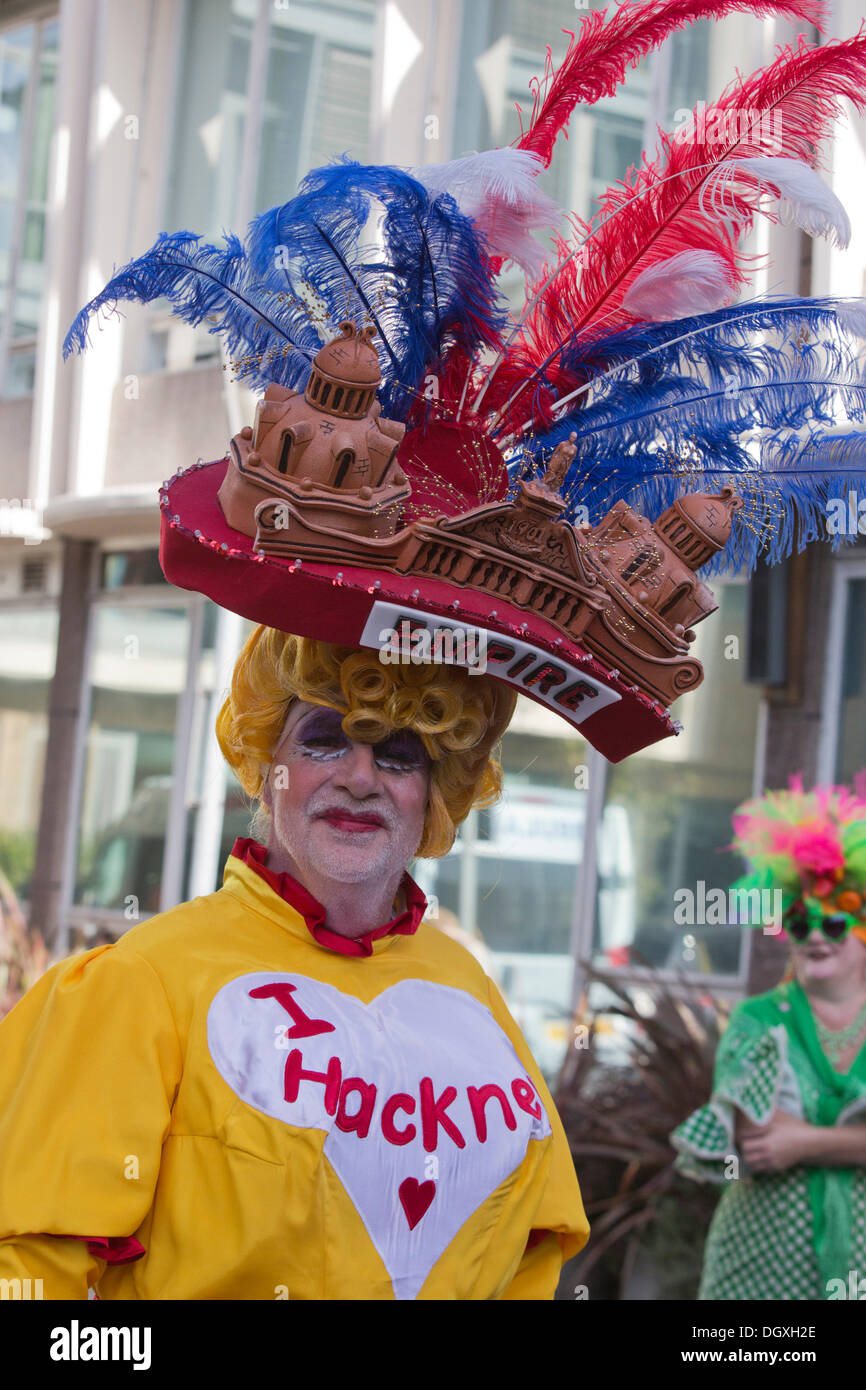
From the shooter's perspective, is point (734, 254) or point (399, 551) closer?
point (399, 551)

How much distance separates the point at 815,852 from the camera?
441 centimetres

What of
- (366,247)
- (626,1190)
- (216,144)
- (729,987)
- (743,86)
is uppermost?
(216,144)

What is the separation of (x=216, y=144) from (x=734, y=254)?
7.61 metres

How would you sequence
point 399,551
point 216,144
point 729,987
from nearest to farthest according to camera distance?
point 399,551 < point 729,987 < point 216,144

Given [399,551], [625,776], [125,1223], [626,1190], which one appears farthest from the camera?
[625,776]

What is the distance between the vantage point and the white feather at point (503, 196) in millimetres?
2271

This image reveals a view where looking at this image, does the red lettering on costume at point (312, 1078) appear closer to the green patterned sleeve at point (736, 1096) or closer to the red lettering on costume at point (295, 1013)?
the red lettering on costume at point (295, 1013)

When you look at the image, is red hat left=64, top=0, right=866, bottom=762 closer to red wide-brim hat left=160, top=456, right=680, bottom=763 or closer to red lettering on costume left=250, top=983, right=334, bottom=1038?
red wide-brim hat left=160, top=456, right=680, bottom=763

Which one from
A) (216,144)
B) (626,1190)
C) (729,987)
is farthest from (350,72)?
(626,1190)

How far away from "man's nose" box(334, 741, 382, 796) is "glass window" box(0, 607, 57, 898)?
7.99 metres

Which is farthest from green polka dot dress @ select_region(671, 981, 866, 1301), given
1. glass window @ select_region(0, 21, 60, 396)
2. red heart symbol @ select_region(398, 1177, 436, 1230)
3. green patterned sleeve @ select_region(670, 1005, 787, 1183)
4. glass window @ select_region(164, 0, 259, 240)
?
glass window @ select_region(0, 21, 60, 396)

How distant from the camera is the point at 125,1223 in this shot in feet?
6.42

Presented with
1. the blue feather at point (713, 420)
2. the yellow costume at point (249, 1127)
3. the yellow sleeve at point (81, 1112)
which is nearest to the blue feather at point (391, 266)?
the blue feather at point (713, 420)
